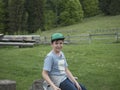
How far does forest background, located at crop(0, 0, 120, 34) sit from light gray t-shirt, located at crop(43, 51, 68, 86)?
5572 cm

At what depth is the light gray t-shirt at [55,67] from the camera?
6746mm

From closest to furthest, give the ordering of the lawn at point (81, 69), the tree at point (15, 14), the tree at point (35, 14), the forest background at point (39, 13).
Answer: the lawn at point (81, 69)
the tree at point (15, 14)
the forest background at point (39, 13)
the tree at point (35, 14)

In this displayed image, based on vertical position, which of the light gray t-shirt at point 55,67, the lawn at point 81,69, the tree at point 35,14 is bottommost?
the lawn at point 81,69

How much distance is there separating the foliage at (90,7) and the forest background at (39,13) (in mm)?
8673

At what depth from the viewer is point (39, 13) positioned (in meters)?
73.3

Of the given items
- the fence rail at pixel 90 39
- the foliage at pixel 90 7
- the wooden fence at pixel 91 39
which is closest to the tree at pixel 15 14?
the foliage at pixel 90 7

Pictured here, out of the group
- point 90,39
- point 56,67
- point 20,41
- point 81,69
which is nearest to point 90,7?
point 90,39

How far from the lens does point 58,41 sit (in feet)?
22.4

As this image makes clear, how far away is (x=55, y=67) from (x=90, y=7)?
8686 cm

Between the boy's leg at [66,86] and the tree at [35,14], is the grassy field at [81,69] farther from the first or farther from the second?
the tree at [35,14]

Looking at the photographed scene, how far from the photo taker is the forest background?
70.7 m

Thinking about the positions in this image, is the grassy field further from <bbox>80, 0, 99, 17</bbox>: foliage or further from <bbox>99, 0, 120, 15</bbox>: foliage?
<bbox>80, 0, 99, 17</bbox>: foliage

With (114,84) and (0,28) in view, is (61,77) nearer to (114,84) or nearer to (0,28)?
(114,84)

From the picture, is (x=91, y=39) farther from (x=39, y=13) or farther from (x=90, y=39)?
(x=39, y=13)
